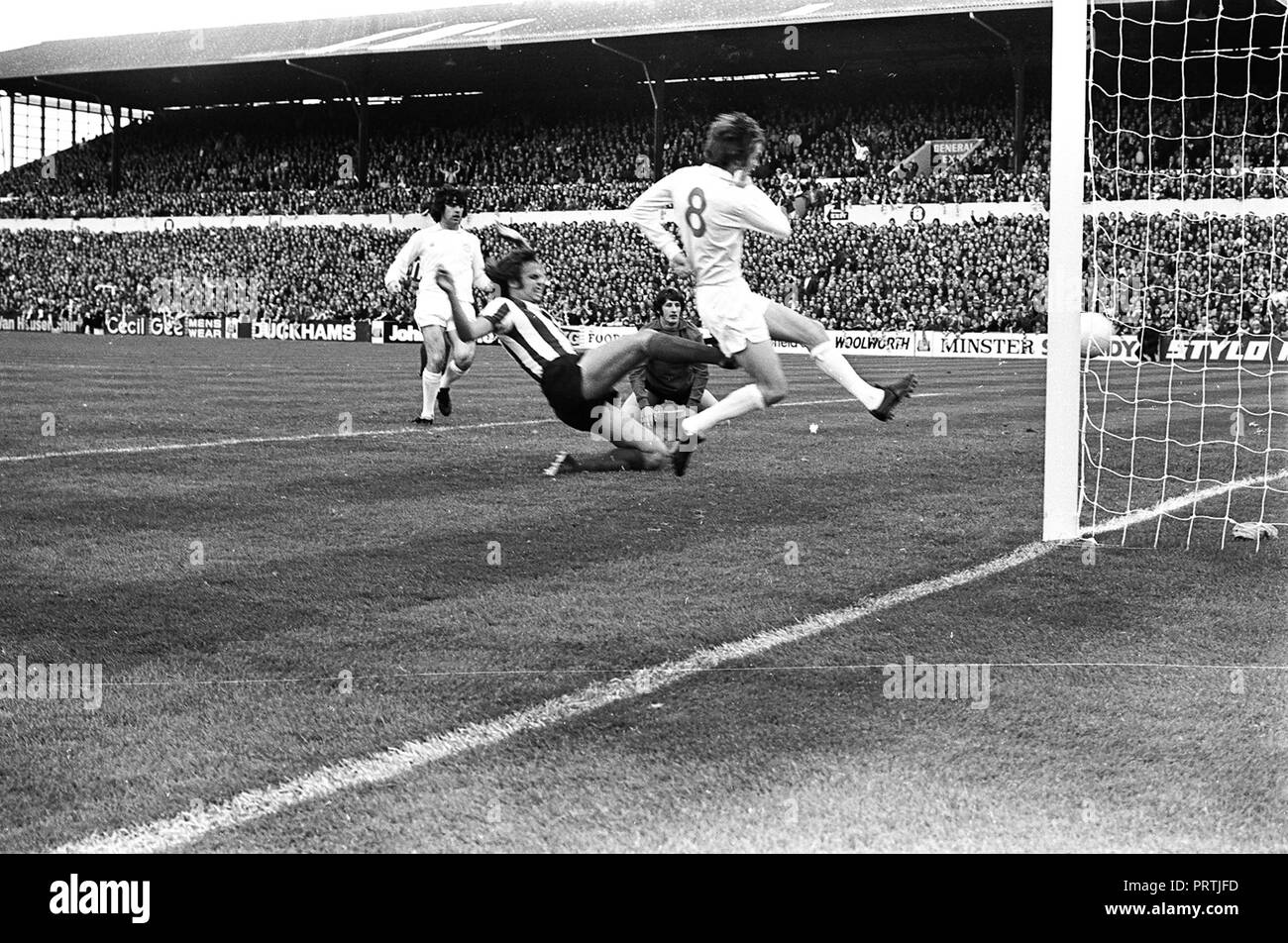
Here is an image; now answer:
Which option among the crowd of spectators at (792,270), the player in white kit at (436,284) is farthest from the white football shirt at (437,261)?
the crowd of spectators at (792,270)

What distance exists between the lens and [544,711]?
12.9 feet

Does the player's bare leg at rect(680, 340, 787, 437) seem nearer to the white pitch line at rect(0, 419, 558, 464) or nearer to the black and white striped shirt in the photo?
the black and white striped shirt

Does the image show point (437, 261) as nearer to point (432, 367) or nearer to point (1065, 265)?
point (432, 367)

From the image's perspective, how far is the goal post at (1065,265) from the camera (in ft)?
21.2

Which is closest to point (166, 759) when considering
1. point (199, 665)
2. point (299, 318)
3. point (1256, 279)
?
point (199, 665)

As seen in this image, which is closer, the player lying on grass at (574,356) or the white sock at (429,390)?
the player lying on grass at (574,356)

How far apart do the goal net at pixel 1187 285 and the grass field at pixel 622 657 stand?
1.54 ft

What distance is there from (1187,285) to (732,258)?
21.2 metres

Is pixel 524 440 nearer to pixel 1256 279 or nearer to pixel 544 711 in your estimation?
pixel 544 711

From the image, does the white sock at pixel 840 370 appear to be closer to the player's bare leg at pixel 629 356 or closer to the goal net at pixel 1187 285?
the player's bare leg at pixel 629 356

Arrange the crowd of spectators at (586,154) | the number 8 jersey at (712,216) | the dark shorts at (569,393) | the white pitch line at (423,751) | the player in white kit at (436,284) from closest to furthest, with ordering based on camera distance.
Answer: the white pitch line at (423,751) < the dark shorts at (569,393) < the number 8 jersey at (712,216) < the player in white kit at (436,284) < the crowd of spectators at (586,154)

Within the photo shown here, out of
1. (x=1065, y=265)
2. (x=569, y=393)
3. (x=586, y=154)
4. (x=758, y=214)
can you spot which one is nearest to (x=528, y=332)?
(x=569, y=393)

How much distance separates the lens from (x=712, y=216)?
6.42m

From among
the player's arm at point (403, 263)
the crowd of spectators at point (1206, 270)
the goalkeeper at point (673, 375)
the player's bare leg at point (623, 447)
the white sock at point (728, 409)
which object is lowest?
the player's bare leg at point (623, 447)
